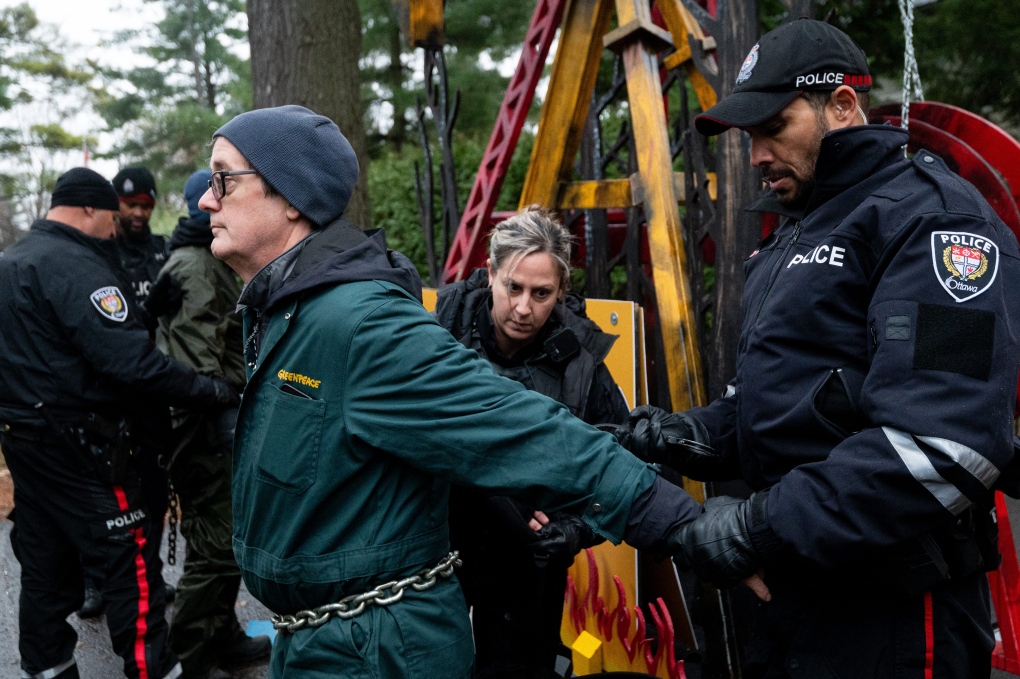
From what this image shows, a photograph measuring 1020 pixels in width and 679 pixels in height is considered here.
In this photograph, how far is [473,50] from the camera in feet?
36.2

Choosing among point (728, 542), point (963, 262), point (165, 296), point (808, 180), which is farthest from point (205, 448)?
point (963, 262)

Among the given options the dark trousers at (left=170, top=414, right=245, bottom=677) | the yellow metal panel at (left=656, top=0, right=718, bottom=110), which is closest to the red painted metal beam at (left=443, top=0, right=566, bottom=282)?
the yellow metal panel at (left=656, top=0, right=718, bottom=110)

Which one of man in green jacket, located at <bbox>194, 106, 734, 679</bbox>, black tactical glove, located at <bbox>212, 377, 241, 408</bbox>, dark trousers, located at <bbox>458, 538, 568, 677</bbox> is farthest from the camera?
black tactical glove, located at <bbox>212, 377, 241, 408</bbox>

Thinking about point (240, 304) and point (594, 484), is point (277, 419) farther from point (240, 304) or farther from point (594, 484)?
point (594, 484)

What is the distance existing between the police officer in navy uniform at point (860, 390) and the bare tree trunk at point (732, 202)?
144 centimetres

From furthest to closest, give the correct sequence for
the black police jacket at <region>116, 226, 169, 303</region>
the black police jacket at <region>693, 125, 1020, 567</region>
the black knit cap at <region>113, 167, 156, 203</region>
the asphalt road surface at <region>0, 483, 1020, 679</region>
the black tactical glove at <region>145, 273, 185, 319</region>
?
the black police jacket at <region>116, 226, 169, 303</region>
the black knit cap at <region>113, 167, 156, 203</region>
the asphalt road surface at <region>0, 483, 1020, 679</region>
the black tactical glove at <region>145, 273, 185, 319</region>
the black police jacket at <region>693, 125, 1020, 567</region>

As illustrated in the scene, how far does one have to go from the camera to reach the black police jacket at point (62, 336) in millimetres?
3377

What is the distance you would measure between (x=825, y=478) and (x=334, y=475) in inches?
38.6

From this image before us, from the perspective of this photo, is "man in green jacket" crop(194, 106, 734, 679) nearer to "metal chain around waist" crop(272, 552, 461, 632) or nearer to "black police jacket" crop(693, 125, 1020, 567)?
"metal chain around waist" crop(272, 552, 461, 632)

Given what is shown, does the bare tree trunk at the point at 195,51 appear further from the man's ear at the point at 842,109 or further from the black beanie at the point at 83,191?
the man's ear at the point at 842,109

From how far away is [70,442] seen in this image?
3377 mm

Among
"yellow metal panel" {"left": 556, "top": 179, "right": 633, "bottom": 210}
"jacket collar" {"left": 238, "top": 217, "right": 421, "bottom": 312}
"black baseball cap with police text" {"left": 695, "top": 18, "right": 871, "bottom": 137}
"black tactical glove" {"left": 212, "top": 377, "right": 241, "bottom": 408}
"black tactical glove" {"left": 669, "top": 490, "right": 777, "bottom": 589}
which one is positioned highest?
"black baseball cap with police text" {"left": 695, "top": 18, "right": 871, "bottom": 137}

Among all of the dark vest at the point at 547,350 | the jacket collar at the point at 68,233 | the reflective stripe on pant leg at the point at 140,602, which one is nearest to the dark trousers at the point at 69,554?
the reflective stripe on pant leg at the point at 140,602

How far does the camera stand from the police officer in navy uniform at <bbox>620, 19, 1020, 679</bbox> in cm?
152
